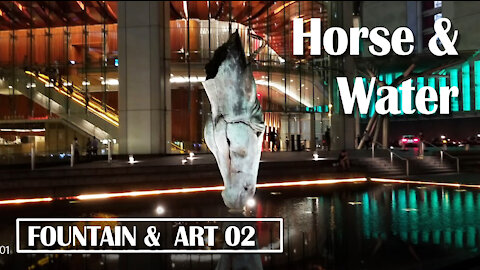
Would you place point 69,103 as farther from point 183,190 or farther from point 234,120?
point 234,120

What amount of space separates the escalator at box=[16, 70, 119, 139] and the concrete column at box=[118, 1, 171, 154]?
188cm

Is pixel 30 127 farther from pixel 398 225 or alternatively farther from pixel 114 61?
pixel 398 225

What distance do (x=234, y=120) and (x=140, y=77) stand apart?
19.1m

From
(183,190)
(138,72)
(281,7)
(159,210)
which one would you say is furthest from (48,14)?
(159,210)

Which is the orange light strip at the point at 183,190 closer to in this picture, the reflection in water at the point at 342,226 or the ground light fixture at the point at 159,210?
the reflection in water at the point at 342,226

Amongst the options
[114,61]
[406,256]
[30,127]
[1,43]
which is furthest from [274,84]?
[406,256]

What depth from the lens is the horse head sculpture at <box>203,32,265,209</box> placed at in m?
9.21

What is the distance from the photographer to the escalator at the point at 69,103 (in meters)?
28.5

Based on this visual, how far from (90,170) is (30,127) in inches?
577

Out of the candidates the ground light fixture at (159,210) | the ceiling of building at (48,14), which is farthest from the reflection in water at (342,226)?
the ceiling of building at (48,14)

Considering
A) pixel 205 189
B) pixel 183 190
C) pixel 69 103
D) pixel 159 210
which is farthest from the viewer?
pixel 69 103

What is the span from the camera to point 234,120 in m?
9.19

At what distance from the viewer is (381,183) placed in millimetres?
18391

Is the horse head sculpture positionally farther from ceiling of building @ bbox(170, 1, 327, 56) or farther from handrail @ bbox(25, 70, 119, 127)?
ceiling of building @ bbox(170, 1, 327, 56)
